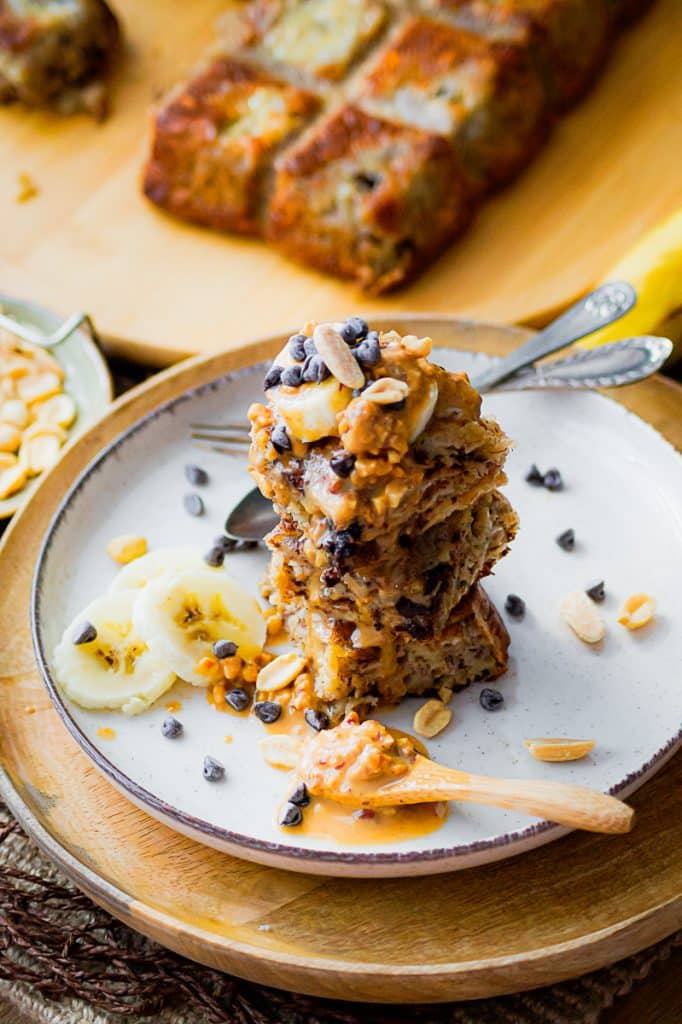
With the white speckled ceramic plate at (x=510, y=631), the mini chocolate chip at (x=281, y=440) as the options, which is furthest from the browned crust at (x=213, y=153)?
the mini chocolate chip at (x=281, y=440)

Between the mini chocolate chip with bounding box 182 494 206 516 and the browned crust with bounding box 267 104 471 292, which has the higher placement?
the browned crust with bounding box 267 104 471 292

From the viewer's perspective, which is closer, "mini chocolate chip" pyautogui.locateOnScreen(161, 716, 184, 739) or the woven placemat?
the woven placemat

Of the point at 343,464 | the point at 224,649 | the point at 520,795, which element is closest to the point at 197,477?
the point at 224,649

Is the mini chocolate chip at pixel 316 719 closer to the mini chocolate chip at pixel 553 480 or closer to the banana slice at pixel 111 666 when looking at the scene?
the banana slice at pixel 111 666

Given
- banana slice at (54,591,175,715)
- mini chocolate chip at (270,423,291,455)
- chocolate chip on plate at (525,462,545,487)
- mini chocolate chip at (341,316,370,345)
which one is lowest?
banana slice at (54,591,175,715)

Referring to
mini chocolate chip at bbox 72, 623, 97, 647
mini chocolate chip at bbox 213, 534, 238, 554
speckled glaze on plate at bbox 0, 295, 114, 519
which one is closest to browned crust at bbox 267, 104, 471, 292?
speckled glaze on plate at bbox 0, 295, 114, 519

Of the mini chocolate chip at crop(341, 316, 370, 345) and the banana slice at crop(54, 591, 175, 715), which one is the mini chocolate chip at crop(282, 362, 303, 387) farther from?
the banana slice at crop(54, 591, 175, 715)

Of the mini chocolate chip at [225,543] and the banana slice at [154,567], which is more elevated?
the mini chocolate chip at [225,543]
